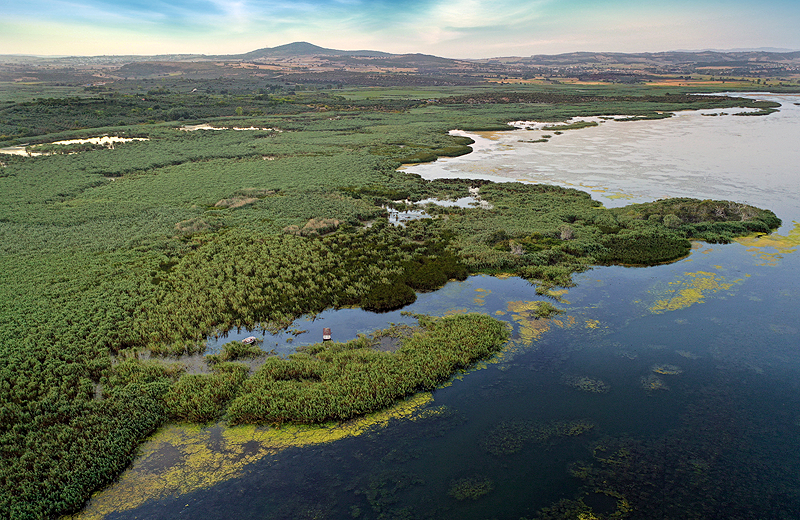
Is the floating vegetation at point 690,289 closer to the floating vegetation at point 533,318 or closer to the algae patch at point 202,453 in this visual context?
the floating vegetation at point 533,318

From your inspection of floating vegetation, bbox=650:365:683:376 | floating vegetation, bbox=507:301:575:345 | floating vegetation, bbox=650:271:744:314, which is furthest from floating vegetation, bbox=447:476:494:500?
floating vegetation, bbox=650:271:744:314

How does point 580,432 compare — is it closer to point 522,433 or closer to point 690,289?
point 522,433

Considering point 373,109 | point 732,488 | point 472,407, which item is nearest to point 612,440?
point 732,488

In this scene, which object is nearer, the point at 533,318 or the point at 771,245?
the point at 533,318

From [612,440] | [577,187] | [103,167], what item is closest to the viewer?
[612,440]

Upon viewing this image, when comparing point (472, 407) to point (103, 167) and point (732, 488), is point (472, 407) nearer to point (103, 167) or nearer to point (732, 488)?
point (732, 488)

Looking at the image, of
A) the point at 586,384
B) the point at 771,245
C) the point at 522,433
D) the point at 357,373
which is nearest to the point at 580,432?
the point at 522,433

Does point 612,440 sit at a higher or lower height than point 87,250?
lower
